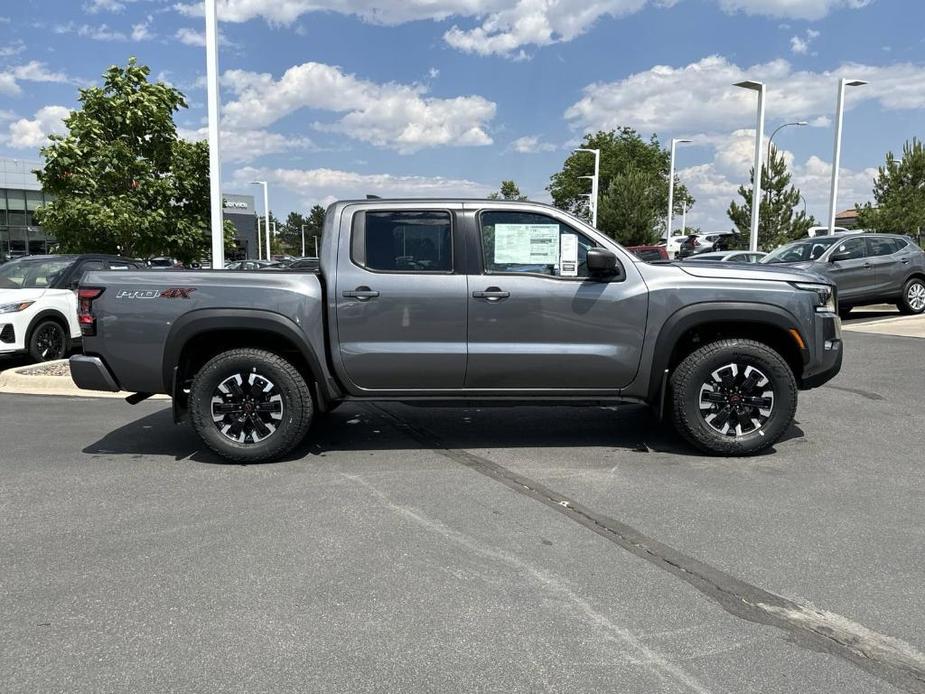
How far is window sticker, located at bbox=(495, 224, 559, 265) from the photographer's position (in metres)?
5.29

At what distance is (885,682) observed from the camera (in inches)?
101

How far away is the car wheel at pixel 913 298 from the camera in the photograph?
14.2 m

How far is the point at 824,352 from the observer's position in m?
5.39

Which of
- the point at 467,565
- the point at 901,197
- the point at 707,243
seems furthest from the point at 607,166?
the point at 467,565

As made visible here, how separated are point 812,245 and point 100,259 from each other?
42.3ft

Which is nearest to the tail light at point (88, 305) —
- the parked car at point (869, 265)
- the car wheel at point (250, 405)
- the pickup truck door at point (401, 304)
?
the car wheel at point (250, 405)

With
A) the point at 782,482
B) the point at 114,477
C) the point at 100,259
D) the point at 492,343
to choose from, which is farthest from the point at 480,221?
the point at 100,259

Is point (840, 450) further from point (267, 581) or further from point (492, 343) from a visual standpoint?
point (267, 581)

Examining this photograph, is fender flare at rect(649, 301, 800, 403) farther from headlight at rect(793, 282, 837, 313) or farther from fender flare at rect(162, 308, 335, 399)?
fender flare at rect(162, 308, 335, 399)

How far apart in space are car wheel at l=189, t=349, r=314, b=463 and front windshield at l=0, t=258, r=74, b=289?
21.1ft

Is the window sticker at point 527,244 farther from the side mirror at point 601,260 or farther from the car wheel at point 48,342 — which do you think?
the car wheel at point 48,342

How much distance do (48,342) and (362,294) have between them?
696 centimetres

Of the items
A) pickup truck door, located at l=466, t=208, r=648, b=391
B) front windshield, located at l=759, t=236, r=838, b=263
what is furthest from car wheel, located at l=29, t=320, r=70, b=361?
front windshield, located at l=759, t=236, r=838, b=263

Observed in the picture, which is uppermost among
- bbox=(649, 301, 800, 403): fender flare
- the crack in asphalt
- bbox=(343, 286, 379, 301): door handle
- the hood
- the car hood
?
the hood
